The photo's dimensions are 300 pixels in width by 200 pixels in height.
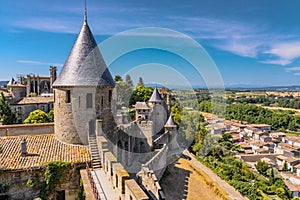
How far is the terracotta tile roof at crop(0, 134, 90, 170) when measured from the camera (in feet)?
32.2

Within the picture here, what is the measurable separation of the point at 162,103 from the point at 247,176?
15.5 meters

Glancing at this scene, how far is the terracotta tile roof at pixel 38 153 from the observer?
9812mm

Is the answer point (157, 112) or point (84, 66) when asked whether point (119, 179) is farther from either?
point (157, 112)

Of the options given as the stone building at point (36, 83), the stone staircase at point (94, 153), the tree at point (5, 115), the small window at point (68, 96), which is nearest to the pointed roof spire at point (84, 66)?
the small window at point (68, 96)

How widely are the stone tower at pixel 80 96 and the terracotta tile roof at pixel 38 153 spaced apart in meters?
0.56

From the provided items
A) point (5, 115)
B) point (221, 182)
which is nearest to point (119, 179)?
point (5, 115)

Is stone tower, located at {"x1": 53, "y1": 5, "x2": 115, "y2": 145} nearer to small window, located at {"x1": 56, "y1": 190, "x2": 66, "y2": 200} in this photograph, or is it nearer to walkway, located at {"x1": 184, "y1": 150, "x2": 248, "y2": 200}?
small window, located at {"x1": 56, "y1": 190, "x2": 66, "y2": 200}

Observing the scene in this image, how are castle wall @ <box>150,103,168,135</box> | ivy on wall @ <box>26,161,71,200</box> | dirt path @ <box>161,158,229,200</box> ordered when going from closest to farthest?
ivy on wall @ <box>26,161,71,200</box>
dirt path @ <box>161,158,229,200</box>
castle wall @ <box>150,103,168,135</box>

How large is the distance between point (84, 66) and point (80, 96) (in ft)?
5.16

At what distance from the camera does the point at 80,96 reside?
11625 millimetres

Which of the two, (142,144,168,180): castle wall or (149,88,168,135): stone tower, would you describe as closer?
(142,144,168,180): castle wall

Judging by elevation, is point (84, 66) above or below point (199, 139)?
above

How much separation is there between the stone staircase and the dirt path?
37.6 ft

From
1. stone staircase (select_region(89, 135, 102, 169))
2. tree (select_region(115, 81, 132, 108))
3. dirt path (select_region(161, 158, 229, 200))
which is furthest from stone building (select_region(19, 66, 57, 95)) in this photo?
stone staircase (select_region(89, 135, 102, 169))
